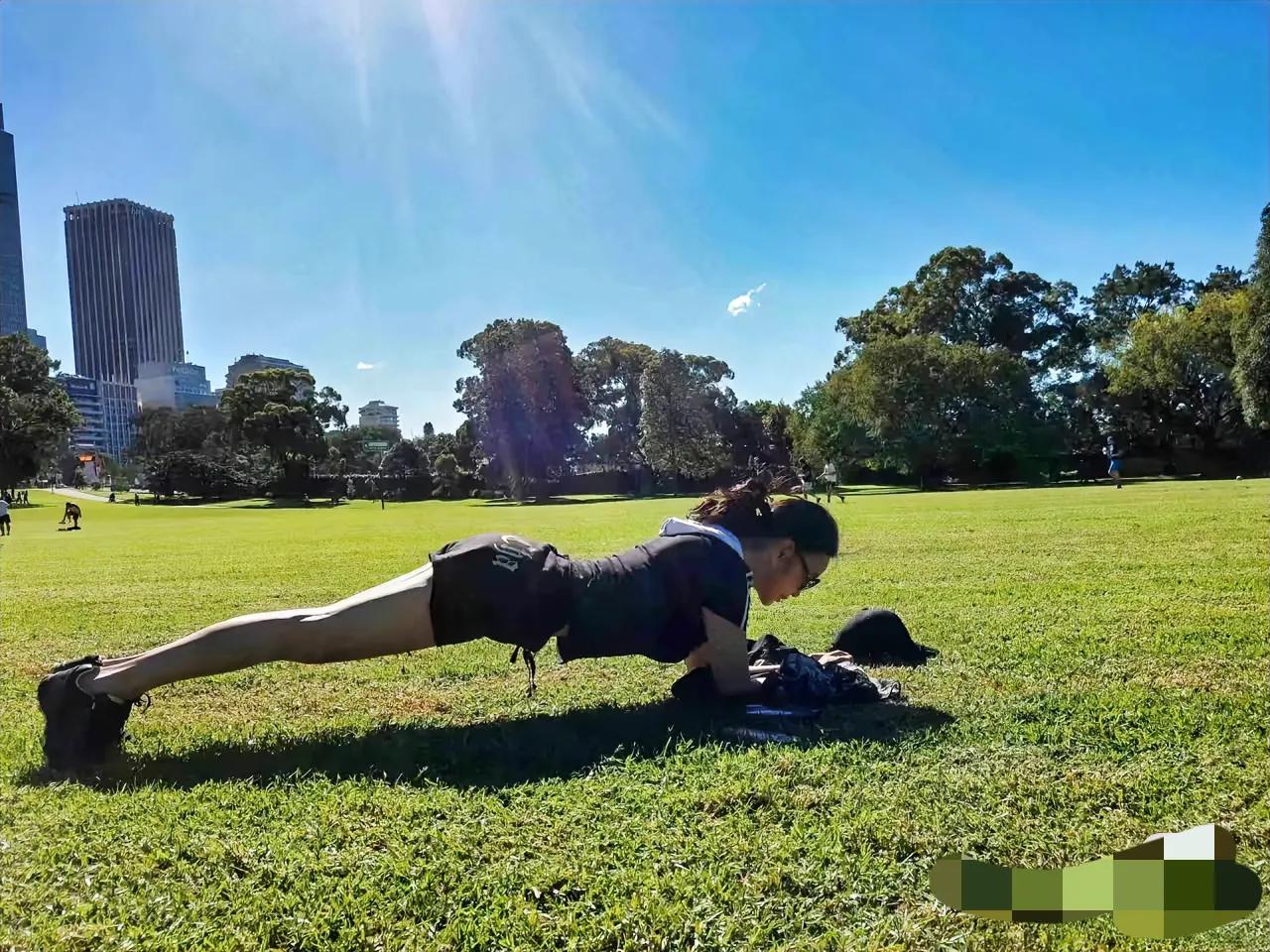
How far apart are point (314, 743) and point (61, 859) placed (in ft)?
3.44

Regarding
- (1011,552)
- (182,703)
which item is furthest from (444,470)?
(182,703)

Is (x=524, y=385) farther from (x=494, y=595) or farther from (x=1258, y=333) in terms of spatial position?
(x=1258, y=333)

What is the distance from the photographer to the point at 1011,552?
941cm

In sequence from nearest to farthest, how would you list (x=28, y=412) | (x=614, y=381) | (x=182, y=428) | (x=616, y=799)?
(x=616, y=799), (x=614, y=381), (x=28, y=412), (x=182, y=428)

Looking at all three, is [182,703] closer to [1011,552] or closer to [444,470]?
Answer: [1011,552]

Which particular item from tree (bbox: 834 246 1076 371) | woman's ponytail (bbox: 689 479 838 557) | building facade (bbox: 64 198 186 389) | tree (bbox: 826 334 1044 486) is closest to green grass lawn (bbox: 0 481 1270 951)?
woman's ponytail (bbox: 689 479 838 557)

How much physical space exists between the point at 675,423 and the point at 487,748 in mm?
20085

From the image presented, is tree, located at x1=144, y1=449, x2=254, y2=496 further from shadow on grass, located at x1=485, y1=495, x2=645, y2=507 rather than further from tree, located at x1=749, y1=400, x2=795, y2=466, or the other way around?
tree, located at x1=749, y1=400, x2=795, y2=466

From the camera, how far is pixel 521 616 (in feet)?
10.6

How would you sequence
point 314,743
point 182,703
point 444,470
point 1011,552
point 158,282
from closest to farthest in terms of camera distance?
point 314,743 → point 182,703 → point 158,282 → point 1011,552 → point 444,470

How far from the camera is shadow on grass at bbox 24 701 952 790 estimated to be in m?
2.86

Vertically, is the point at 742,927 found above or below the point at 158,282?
below

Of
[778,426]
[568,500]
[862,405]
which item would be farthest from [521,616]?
[778,426]

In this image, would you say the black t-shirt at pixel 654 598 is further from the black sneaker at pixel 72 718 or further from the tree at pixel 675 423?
the tree at pixel 675 423
